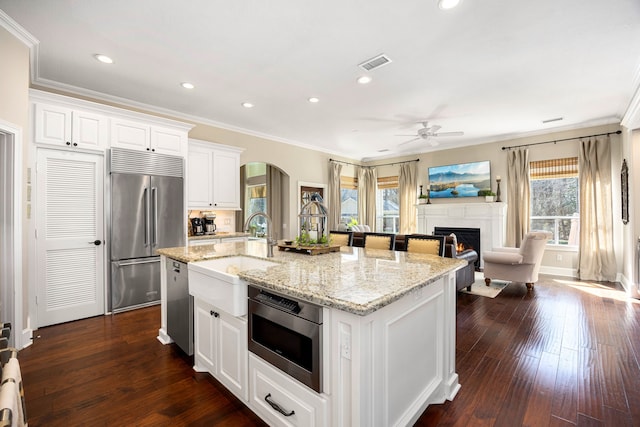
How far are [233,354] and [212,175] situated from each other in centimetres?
354

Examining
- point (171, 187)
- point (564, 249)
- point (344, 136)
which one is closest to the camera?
point (171, 187)

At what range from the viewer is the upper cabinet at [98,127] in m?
3.11

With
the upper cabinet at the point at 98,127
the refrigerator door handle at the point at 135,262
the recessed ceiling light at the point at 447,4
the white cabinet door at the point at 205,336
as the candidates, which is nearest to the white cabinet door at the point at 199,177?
the upper cabinet at the point at 98,127

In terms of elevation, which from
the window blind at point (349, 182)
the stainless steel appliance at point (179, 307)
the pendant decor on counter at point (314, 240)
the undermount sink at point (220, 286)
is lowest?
the stainless steel appliance at point (179, 307)

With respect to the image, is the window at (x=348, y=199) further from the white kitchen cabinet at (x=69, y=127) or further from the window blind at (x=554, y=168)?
the white kitchen cabinet at (x=69, y=127)

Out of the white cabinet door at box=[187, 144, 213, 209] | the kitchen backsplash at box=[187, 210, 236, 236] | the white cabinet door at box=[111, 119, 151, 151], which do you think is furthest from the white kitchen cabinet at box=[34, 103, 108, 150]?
the kitchen backsplash at box=[187, 210, 236, 236]

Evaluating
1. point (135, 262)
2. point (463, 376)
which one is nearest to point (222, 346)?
point (463, 376)

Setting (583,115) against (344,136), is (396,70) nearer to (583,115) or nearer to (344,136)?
(344,136)

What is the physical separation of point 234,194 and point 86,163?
6.96 feet

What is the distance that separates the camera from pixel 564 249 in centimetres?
558

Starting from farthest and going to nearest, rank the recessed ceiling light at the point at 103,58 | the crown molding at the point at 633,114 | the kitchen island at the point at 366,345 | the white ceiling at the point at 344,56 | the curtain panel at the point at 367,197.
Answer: the curtain panel at the point at 367,197 → the crown molding at the point at 633,114 → the recessed ceiling light at the point at 103,58 → the white ceiling at the point at 344,56 → the kitchen island at the point at 366,345

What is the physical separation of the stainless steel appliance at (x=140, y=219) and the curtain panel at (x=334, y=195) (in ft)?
13.2

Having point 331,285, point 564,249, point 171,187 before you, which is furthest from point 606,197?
point 171,187

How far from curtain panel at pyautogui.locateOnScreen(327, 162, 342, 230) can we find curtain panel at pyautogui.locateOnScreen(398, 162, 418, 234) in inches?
65.7
